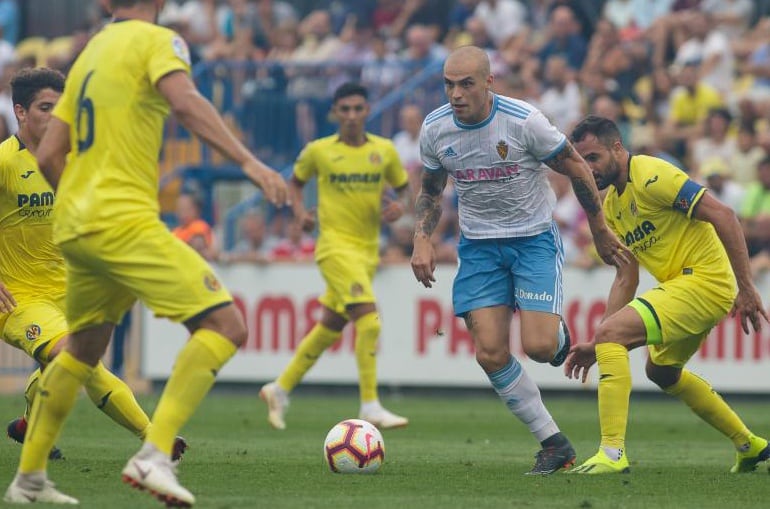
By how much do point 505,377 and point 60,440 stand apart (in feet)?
13.3

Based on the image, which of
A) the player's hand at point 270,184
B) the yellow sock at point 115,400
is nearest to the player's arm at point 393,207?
the yellow sock at point 115,400

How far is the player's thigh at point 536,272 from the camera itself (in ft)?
31.2

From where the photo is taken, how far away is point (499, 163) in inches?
374

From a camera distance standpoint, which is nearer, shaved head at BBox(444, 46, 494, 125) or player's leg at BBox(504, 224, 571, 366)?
shaved head at BBox(444, 46, 494, 125)

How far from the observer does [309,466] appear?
980 centimetres

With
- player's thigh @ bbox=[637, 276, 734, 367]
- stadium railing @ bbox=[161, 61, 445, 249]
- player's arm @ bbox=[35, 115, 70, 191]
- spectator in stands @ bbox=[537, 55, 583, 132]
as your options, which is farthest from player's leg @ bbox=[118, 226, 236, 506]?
stadium railing @ bbox=[161, 61, 445, 249]

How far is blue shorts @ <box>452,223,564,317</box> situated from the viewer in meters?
A: 9.53

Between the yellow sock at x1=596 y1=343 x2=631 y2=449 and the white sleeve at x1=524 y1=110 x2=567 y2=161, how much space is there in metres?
1.33

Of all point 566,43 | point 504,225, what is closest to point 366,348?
point 504,225

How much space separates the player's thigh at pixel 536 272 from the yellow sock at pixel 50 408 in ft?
10.8

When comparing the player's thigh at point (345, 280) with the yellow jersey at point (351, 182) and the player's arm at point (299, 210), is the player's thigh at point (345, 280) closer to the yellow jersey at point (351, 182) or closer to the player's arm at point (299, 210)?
the yellow jersey at point (351, 182)

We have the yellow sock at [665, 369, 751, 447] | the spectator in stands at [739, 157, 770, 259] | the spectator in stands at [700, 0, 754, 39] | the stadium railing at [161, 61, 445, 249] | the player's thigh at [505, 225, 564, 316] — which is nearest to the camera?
the player's thigh at [505, 225, 564, 316]

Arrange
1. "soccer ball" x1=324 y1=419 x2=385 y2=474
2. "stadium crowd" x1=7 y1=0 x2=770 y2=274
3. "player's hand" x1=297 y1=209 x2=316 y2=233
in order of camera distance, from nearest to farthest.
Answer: "soccer ball" x1=324 y1=419 x2=385 y2=474 → "player's hand" x1=297 y1=209 x2=316 y2=233 → "stadium crowd" x1=7 y1=0 x2=770 y2=274

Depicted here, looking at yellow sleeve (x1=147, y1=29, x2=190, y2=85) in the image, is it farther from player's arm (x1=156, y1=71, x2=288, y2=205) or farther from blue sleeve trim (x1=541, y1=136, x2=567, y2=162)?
blue sleeve trim (x1=541, y1=136, x2=567, y2=162)
